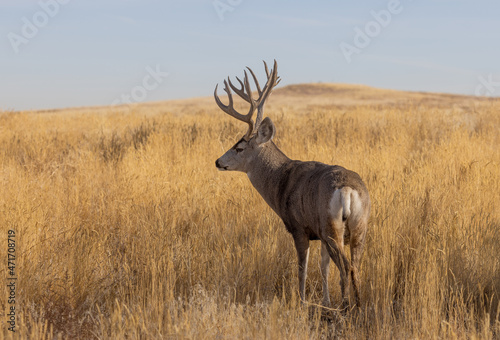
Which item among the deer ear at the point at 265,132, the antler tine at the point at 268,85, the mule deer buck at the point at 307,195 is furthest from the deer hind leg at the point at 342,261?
the antler tine at the point at 268,85

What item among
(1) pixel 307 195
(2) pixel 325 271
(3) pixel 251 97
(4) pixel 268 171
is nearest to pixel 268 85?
(3) pixel 251 97

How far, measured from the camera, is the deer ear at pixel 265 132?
5022mm

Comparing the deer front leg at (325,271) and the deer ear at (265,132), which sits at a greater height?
the deer ear at (265,132)

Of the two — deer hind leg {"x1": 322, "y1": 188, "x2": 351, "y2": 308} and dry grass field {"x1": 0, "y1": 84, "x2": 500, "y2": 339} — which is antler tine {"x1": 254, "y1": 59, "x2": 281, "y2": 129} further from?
deer hind leg {"x1": 322, "y1": 188, "x2": 351, "y2": 308}

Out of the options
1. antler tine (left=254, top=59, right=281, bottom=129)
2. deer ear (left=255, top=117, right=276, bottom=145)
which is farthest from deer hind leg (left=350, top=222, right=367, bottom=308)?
antler tine (left=254, top=59, right=281, bottom=129)

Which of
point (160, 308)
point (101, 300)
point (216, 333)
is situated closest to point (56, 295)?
point (101, 300)

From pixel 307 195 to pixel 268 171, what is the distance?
98cm

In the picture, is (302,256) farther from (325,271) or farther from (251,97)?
(251,97)

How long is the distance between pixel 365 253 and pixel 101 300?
2.58 meters

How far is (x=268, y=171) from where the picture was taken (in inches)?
199

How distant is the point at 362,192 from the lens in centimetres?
379

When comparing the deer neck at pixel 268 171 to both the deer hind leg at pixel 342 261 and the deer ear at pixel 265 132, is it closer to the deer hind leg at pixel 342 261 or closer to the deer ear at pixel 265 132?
the deer ear at pixel 265 132

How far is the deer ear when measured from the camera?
16.5 ft

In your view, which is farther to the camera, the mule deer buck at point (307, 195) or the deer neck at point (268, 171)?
the deer neck at point (268, 171)
